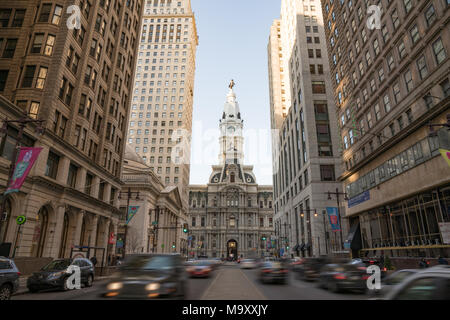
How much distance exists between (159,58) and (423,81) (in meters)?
94.2

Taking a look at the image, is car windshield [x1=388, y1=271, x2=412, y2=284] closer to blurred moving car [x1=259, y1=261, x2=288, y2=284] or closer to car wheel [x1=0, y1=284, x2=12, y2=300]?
blurred moving car [x1=259, y1=261, x2=288, y2=284]

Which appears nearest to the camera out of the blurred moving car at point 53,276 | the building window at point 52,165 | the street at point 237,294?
the street at point 237,294

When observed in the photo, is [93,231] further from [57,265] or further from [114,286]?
[114,286]

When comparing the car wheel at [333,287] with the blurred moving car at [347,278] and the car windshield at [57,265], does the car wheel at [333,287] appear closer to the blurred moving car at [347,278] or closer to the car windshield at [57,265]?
the blurred moving car at [347,278]

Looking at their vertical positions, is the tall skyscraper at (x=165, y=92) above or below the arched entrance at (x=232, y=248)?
above

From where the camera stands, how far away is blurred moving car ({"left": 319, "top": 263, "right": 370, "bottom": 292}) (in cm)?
1368

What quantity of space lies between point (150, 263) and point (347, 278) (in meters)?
9.33

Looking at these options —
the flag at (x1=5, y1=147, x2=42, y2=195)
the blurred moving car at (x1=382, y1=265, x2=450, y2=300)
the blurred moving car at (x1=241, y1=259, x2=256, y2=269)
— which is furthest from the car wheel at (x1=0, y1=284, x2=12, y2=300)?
the blurred moving car at (x1=241, y1=259, x2=256, y2=269)

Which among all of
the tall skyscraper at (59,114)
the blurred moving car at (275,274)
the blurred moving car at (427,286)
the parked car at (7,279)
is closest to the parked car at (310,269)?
the blurred moving car at (275,274)

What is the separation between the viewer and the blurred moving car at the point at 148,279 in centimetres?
834

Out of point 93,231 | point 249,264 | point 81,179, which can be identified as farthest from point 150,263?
point 249,264

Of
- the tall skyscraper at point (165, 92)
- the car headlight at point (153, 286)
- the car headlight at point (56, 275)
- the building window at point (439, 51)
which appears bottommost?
the car headlight at point (56, 275)

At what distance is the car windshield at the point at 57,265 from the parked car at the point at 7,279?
353 cm
